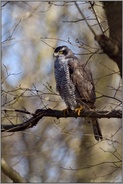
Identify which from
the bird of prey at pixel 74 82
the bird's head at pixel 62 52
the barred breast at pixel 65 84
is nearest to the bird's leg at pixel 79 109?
the bird of prey at pixel 74 82

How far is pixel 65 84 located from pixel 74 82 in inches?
4.2

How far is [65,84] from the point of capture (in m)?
5.71

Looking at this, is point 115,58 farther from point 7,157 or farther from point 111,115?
point 7,157

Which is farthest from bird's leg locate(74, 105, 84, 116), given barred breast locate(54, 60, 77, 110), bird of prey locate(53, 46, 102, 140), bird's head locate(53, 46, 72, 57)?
bird's head locate(53, 46, 72, 57)

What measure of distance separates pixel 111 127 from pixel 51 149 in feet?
4.12

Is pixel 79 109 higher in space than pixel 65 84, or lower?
lower

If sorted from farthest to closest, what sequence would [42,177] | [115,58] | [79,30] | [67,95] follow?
[79,30]
[42,177]
[67,95]
[115,58]

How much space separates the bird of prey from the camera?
550cm

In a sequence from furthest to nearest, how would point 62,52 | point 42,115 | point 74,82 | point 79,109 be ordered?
point 62,52, point 74,82, point 79,109, point 42,115

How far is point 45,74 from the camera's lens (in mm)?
10797

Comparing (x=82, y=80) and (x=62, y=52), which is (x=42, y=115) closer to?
(x=82, y=80)

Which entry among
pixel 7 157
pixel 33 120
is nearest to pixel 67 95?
pixel 33 120

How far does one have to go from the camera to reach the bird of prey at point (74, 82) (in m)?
5.50

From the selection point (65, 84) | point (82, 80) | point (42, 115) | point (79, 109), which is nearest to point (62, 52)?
point (65, 84)
